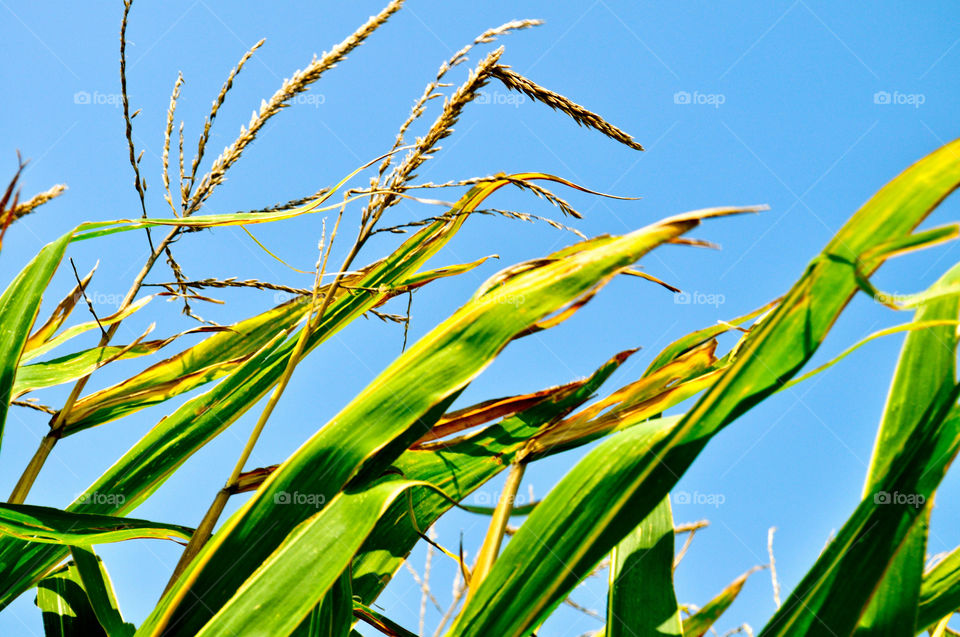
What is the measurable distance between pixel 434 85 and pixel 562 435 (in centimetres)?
44

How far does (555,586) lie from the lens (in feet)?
1.60

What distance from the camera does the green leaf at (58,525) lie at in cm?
60

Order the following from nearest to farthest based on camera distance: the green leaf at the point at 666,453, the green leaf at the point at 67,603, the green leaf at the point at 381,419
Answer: the green leaf at the point at 666,453, the green leaf at the point at 381,419, the green leaf at the point at 67,603

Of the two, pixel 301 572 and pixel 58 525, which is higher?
pixel 301 572

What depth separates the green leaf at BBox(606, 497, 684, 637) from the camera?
0.56m

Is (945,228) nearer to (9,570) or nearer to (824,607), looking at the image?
(824,607)

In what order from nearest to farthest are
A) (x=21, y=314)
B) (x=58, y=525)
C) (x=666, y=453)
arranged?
(x=666, y=453)
(x=58, y=525)
(x=21, y=314)

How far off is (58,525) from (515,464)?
18.1 inches

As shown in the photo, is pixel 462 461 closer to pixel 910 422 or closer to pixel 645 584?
pixel 645 584

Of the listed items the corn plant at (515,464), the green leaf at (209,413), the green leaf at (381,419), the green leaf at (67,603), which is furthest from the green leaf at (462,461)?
the green leaf at (67,603)

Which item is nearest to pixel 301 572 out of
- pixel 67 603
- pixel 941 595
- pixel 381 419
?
pixel 381 419

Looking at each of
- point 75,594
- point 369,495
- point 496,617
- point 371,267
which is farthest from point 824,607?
point 75,594

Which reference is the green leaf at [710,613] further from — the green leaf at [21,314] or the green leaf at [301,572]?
the green leaf at [21,314]

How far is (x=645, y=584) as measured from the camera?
1.90 feet
